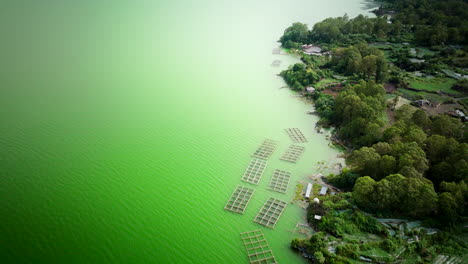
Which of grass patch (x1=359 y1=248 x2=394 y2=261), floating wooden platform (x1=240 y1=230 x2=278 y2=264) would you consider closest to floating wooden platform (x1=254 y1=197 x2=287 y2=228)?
floating wooden platform (x1=240 y1=230 x2=278 y2=264)

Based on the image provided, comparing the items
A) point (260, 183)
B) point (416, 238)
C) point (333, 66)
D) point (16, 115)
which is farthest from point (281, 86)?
point (16, 115)

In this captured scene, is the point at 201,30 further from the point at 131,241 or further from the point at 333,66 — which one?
the point at 131,241

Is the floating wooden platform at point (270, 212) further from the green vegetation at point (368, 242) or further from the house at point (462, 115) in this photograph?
the house at point (462, 115)

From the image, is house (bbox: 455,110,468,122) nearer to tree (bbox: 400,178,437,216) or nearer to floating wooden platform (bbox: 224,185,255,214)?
tree (bbox: 400,178,437,216)

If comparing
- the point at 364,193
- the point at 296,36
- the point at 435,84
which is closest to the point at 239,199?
the point at 364,193

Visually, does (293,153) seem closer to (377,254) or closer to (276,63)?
(377,254)
